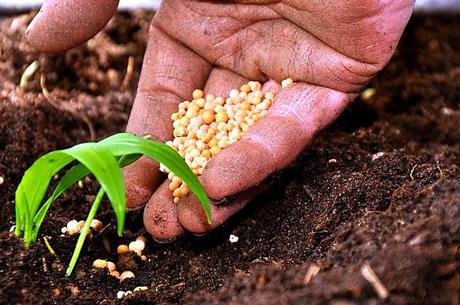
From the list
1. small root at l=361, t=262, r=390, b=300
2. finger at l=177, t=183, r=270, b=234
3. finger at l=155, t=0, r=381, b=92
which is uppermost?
small root at l=361, t=262, r=390, b=300

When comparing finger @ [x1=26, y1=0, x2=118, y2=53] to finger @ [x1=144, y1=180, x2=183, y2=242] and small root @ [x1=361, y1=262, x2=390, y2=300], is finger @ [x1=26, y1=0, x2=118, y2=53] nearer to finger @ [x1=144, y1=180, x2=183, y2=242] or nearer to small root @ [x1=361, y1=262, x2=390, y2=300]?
finger @ [x1=144, y1=180, x2=183, y2=242]

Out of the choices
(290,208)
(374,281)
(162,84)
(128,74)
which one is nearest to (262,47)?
(162,84)

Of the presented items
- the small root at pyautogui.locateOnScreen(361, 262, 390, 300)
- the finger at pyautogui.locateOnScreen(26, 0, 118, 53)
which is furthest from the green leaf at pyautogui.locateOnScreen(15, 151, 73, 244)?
the small root at pyautogui.locateOnScreen(361, 262, 390, 300)

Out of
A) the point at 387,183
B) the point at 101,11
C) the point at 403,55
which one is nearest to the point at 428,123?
the point at 403,55

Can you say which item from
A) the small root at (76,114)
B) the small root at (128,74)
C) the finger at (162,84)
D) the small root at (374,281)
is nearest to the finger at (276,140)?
the finger at (162,84)

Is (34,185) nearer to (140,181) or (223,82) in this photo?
(140,181)

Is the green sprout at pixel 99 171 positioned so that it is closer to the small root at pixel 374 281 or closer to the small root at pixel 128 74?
the small root at pixel 374 281

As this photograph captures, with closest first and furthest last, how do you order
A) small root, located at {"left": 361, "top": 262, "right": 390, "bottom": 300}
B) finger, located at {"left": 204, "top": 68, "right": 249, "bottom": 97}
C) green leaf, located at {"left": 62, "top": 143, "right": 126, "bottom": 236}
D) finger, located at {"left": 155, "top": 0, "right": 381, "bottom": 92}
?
small root, located at {"left": 361, "top": 262, "right": 390, "bottom": 300} → green leaf, located at {"left": 62, "top": 143, "right": 126, "bottom": 236} → finger, located at {"left": 155, "top": 0, "right": 381, "bottom": 92} → finger, located at {"left": 204, "top": 68, "right": 249, "bottom": 97}
